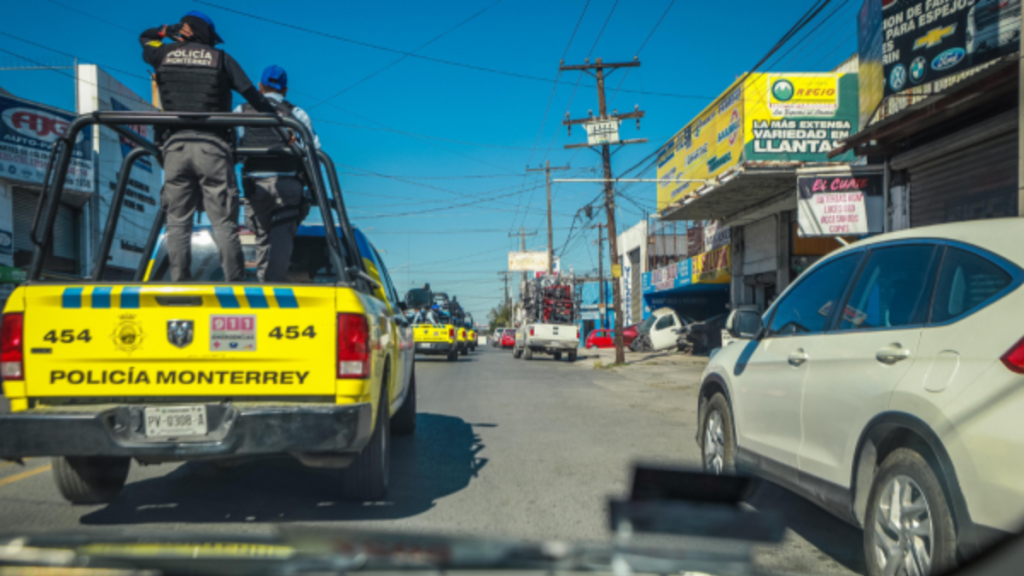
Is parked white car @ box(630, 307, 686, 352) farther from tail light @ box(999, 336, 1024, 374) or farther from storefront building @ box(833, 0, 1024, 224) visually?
tail light @ box(999, 336, 1024, 374)

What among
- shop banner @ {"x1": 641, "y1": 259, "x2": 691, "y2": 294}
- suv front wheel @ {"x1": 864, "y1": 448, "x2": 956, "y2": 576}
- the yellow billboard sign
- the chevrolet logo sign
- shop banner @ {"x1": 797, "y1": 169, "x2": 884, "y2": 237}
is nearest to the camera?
suv front wheel @ {"x1": 864, "y1": 448, "x2": 956, "y2": 576}

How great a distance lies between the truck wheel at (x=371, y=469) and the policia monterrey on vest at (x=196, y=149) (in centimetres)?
128

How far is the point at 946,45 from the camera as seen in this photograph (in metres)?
10.6

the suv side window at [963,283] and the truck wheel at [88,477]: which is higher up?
the suv side window at [963,283]

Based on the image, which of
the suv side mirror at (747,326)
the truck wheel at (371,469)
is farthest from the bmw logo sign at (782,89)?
the truck wheel at (371,469)

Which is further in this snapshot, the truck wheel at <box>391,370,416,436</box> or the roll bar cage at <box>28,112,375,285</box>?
the truck wheel at <box>391,370,416,436</box>

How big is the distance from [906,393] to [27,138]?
29529 mm

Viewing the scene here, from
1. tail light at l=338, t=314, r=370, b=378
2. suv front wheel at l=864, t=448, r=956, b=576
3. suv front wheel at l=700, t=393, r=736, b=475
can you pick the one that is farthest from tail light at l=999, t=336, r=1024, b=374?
tail light at l=338, t=314, r=370, b=378

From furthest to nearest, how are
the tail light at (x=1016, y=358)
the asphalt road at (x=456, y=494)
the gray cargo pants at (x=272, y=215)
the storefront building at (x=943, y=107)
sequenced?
1. the storefront building at (x=943, y=107)
2. the gray cargo pants at (x=272, y=215)
3. the asphalt road at (x=456, y=494)
4. the tail light at (x=1016, y=358)

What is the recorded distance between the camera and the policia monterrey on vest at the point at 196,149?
4.85 meters

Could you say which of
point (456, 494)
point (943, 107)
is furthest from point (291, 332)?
point (943, 107)

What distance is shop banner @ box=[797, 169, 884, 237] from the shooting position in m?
13.0

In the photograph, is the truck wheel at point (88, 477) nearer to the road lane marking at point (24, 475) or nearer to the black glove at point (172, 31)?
→ the road lane marking at point (24, 475)

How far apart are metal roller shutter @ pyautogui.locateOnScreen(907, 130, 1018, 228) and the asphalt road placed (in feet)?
17.4
